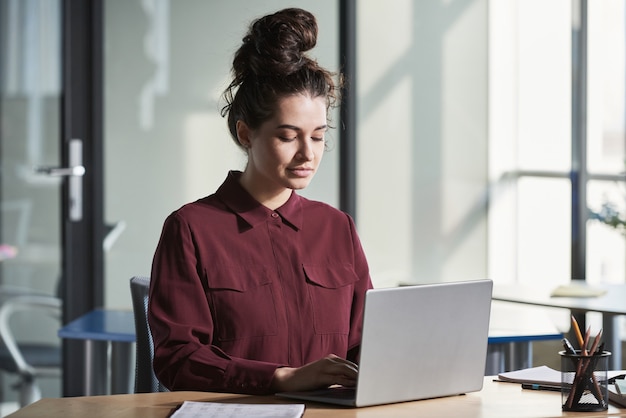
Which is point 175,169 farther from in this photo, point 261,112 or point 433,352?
point 433,352

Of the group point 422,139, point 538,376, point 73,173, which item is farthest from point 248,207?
point 422,139

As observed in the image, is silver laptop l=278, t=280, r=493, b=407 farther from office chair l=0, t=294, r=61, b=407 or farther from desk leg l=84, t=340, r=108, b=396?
office chair l=0, t=294, r=61, b=407

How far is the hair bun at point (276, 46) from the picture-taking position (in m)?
2.12

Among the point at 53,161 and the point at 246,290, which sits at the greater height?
the point at 53,161

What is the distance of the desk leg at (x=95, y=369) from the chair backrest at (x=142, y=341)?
1.06 metres

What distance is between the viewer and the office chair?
4137 millimetres

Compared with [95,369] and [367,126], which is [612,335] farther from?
[95,369]

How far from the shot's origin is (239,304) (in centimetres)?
205

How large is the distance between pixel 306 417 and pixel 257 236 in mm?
522

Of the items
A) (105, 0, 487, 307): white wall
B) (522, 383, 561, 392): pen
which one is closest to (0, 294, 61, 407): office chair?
(105, 0, 487, 307): white wall

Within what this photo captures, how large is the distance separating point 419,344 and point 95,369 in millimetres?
1923

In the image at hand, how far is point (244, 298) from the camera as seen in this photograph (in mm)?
2057

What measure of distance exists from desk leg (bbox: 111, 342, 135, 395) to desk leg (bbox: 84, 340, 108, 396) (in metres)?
0.15

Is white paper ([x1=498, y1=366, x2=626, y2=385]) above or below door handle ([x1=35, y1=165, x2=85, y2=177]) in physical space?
below
